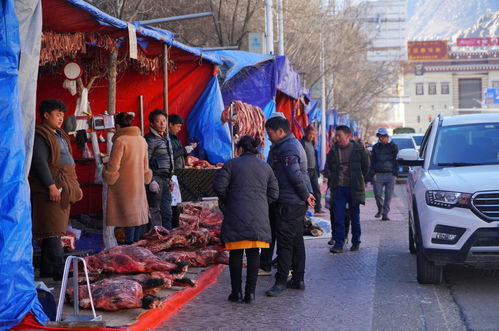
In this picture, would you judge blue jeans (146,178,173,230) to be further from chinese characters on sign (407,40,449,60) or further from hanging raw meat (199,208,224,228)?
chinese characters on sign (407,40,449,60)

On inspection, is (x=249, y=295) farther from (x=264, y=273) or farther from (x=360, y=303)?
(x=264, y=273)

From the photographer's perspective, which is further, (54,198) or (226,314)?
(54,198)

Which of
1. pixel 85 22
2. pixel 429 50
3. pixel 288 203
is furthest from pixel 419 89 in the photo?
pixel 288 203

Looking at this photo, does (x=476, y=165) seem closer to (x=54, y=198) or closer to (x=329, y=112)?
(x=54, y=198)

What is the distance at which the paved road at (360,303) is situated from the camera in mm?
7258

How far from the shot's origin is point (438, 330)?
698 cm

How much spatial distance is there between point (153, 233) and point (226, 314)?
2989 mm

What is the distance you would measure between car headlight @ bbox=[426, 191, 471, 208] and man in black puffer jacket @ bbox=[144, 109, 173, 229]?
12.8 ft

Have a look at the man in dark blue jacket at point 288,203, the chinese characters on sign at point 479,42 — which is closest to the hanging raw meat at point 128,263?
the man in dark blue jacket at point 288,203

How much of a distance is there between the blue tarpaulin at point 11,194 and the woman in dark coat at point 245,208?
7.93ft

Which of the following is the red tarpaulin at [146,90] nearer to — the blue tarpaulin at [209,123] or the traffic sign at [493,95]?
the blue tarpaulin at [209,123]

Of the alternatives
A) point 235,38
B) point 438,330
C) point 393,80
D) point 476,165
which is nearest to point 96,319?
point 438,330

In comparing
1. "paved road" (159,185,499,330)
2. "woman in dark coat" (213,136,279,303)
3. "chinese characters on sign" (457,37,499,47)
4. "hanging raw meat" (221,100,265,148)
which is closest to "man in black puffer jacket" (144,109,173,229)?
"paved road" (159,185,499,330)

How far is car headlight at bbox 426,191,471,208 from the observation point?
8.42 m
